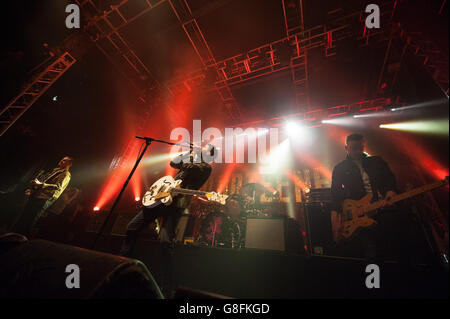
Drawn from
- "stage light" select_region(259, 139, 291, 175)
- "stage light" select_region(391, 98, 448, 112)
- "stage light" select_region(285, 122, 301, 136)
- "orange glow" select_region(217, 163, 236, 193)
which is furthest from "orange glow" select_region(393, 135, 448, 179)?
"orange glow" select_region(217, 163, 236, 193)

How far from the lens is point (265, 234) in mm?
3354

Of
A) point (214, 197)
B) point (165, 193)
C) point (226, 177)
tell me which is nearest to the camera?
point (165, 193)

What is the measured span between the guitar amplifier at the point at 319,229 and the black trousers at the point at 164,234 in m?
2.54

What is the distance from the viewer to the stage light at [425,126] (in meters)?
3.55

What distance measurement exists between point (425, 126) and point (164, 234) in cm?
704

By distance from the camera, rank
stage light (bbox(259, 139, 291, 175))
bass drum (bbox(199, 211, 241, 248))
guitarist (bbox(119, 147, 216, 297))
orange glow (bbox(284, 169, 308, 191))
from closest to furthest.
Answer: guitarist (bbox(119, 147, 216, 297))
bass drum (bbox(199, 211, 241, 248))
orange glow (bbox(284, 169, 308, 191))
stage light (bbox(259, 139, 291, 175))

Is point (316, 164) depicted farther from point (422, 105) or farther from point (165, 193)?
point (165, 193)

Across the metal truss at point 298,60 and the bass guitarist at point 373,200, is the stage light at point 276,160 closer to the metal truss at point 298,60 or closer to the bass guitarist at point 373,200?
the metal truss at point 298,60

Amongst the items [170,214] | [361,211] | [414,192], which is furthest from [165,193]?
[414,192]

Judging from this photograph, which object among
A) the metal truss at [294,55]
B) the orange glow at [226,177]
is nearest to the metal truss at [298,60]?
the metal truss at [294,55]

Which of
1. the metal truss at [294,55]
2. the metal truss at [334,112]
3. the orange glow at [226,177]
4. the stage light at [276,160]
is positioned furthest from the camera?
the orange glow at [226,177]

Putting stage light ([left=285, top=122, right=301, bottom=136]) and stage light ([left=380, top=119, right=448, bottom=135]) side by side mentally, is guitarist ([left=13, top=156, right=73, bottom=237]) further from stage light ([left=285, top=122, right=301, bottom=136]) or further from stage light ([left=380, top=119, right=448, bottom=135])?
stage light ([left=380, top=119, right=448, bottom=135])

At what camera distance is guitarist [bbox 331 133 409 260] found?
2420mm

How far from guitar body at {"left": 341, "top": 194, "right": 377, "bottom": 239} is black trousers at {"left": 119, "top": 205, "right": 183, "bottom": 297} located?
2.94m
